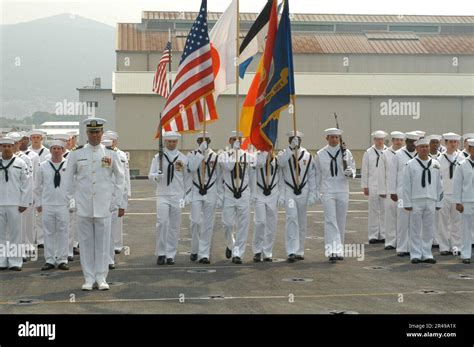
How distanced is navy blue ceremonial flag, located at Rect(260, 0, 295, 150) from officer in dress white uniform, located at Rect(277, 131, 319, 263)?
50 cm

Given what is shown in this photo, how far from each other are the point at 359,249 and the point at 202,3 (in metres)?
5.78

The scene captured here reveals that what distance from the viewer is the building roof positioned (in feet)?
168

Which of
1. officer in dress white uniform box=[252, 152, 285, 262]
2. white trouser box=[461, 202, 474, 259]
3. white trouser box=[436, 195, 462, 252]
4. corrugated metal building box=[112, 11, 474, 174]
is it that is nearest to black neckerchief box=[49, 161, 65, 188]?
officer in dress white uniform box=[252, 152, 285, 262]

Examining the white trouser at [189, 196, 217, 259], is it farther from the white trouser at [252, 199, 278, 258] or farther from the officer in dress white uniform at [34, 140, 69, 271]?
the officer in dress white uniform at [34, 140, 69, 271]

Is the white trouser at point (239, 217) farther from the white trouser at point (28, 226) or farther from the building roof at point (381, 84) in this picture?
the building roof at point (381, 84)

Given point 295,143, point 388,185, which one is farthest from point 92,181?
point 388,185

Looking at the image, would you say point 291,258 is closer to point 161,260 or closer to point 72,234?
point 161,260

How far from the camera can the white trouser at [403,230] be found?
1512 cm

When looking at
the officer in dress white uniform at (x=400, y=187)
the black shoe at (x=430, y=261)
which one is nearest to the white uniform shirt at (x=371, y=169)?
the officer in dress white uniform at (x=400, y=187)

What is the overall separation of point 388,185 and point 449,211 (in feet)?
4.75

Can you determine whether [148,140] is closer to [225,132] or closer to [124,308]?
[225,132]

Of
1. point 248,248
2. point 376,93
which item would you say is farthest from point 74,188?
point 376,93

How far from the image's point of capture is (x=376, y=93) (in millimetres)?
51594

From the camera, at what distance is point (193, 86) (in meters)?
14.4
